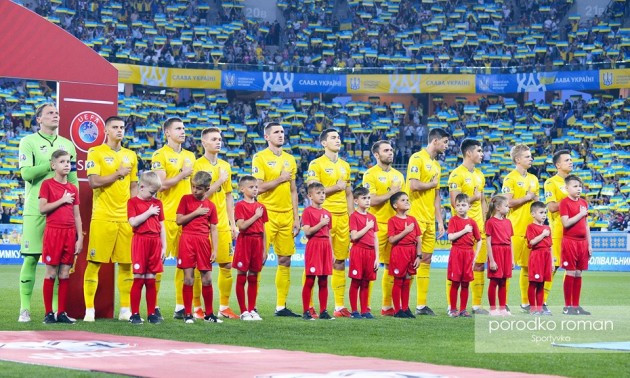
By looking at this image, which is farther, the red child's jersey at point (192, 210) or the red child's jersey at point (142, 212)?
the red child's jersey at point (192, 210)

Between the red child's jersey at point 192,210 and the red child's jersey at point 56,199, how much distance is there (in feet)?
4.16

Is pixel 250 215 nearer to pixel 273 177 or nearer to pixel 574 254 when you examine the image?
pixel 273 177

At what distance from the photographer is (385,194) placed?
14.0 m

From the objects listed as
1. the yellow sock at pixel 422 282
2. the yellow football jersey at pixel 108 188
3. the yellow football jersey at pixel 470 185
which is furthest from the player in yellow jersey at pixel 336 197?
the yellow football jersey at pixel 108 188

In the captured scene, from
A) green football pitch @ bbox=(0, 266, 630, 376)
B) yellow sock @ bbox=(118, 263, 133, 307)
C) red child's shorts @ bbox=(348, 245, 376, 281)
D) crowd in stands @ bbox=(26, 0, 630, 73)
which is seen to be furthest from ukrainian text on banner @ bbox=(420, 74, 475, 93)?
yellow sock @ bbox=(118, 263, 133, 307)

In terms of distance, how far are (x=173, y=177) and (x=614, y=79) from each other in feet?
96.5

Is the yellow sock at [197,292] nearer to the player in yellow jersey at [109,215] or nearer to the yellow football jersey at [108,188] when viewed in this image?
the player in yellow jersey at [109,215]

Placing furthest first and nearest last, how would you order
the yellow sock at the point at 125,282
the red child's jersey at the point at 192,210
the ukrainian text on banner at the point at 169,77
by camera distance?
the ukrainian text on banner at the point at 169,77 < the yellow sock at the point at 125,282 < the red child's jersey at the point at 192,210

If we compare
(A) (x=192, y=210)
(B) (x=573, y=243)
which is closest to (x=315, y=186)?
(A) (x=192, y=210)

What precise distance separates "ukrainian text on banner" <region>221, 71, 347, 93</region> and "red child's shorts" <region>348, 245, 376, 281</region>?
1073 inches

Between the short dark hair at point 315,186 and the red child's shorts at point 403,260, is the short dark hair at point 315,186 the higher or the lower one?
the higher one

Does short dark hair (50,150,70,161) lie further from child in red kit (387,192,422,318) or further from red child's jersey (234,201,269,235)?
child in red kit (387,192,422,318)

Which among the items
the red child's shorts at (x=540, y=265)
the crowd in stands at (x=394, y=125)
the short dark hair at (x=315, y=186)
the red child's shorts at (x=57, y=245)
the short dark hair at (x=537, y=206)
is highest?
the crowd in stands at (x=394, y=125)

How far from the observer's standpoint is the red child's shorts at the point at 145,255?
1162 centimetres
